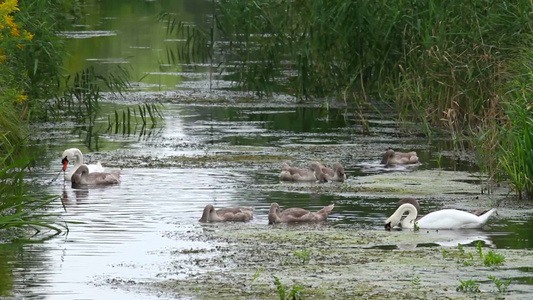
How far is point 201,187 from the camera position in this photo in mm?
15312

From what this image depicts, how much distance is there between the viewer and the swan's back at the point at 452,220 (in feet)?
40.9

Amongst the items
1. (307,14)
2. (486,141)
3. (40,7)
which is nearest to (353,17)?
(307,14)

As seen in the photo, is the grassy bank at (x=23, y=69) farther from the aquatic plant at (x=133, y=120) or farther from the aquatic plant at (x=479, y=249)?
the aquatic plant at (x=479, y=249)

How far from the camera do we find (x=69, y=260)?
10648mm

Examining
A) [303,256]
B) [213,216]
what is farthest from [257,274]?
[213,216]

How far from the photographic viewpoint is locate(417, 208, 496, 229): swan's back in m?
12.5

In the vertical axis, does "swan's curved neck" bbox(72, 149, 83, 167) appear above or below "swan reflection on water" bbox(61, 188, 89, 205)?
above

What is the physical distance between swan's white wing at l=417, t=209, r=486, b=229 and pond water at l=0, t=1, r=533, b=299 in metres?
0.13

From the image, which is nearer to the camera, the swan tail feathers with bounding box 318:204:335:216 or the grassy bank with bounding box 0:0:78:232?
the swan tail feathers with bounding box 318:204:335:216

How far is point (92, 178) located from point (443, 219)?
193 inches

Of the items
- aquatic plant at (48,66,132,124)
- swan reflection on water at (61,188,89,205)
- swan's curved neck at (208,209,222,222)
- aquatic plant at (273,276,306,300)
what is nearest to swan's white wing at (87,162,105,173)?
swan reflection on water at (61,188,89,205)

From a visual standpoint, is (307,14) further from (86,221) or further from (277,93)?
(86,221)

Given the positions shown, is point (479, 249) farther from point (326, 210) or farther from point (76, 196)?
point (76, 196)

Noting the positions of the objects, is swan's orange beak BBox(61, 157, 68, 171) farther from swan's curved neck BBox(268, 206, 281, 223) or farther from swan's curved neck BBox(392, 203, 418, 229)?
swan's curved neck BBox(392, 203, 418, 229)
